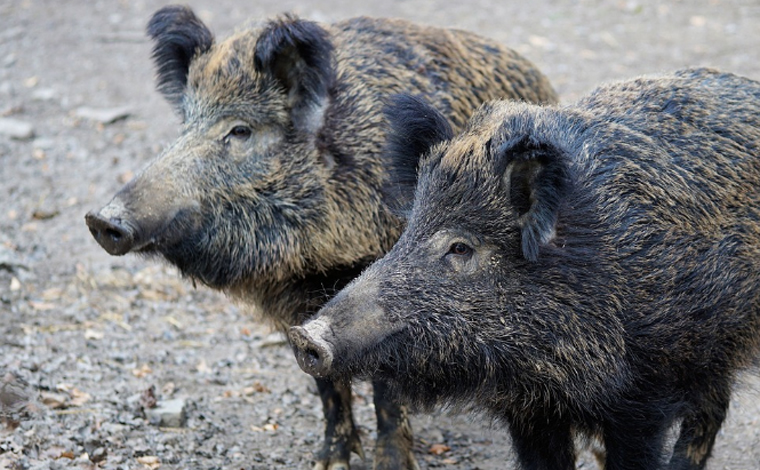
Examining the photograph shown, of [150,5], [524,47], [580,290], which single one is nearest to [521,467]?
[580,290]

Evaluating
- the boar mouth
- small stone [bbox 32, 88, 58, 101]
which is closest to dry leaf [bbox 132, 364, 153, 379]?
the boar mouth

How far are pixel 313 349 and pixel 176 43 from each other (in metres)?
2.87

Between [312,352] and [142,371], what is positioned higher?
[312,352]

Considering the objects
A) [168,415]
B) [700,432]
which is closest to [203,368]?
[168,415]

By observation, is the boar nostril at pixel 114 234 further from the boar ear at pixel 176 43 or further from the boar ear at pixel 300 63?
the boar ear at pixel 176 43

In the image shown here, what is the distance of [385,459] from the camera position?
552 cm

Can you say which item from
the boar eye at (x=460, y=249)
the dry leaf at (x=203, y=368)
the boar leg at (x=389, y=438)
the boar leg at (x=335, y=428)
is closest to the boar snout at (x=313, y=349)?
the boar eye at (x=460, y=249)

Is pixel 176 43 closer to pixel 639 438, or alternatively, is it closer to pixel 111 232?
pixel 111 232

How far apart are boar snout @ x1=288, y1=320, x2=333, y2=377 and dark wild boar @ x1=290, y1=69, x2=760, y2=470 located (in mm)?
51

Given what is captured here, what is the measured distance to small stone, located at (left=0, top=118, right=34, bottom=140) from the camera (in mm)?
10547

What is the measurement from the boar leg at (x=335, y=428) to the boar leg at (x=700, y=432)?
6.20ft

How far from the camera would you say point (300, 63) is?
18.1 feet

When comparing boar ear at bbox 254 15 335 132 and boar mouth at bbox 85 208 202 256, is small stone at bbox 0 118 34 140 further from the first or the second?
boar mouth at bbox 85 208 202 256

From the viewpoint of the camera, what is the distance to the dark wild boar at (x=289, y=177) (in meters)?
5.39
